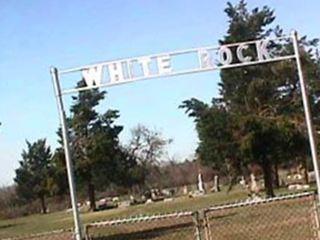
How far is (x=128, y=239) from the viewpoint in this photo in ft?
74.7

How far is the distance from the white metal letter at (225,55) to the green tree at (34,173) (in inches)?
2761

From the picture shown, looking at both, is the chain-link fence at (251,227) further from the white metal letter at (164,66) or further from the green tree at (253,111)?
the green tree at (253,111)

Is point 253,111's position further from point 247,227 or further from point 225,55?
point 225,55

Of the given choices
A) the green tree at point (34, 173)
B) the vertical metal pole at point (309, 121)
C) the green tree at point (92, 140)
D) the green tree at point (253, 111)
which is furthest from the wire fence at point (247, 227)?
the green tree at point (34, 173)

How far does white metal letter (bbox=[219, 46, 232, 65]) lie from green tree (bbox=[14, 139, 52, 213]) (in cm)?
7013

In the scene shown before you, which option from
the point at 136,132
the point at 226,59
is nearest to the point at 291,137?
the point at 226,59

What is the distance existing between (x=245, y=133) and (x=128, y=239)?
16488mm

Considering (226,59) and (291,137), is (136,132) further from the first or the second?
(226,59)

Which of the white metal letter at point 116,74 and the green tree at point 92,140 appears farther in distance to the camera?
the green tree at point 92,140

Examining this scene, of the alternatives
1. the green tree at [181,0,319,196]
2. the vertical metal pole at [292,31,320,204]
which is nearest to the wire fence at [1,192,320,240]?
the vertical metal pole at [292,31,320,204]

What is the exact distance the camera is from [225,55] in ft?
32.2

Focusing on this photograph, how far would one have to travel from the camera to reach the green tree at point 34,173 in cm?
8262

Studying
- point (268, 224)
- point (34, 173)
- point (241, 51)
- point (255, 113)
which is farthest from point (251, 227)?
point (34, 173)

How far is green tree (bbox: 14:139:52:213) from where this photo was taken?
8262 cm
